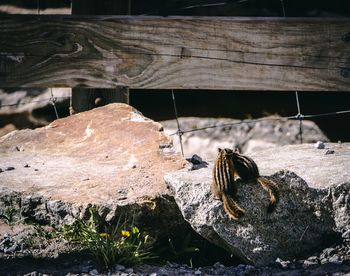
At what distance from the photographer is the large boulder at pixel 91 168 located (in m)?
3.94

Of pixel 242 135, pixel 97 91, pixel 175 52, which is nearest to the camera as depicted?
pixel 175 52

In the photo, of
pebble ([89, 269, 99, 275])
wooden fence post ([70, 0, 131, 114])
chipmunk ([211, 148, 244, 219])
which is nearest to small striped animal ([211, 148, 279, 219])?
chipmunk ([211, 148, 244, 219])

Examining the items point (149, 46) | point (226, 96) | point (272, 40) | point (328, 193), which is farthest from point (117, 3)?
point (328, 193)

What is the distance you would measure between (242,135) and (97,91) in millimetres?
1653

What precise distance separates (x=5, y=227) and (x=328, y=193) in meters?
1.89

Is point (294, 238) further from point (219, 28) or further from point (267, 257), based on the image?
point (219, 28)

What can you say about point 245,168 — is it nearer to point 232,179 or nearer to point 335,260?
point 232,179

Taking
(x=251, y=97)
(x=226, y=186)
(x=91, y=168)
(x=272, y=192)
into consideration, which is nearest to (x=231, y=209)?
(x=226, y=186)

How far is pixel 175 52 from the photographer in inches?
176

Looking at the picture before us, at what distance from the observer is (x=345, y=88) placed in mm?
4426

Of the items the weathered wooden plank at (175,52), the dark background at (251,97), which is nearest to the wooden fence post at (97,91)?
the weathered wooden plank at (175,52)

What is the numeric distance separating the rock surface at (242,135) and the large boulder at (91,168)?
1.45 meters

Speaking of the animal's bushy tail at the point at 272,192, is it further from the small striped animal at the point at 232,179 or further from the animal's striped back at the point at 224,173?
the animal's striped back at the point at 224,173

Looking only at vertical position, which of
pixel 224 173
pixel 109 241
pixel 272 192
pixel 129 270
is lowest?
pixel 129 270
